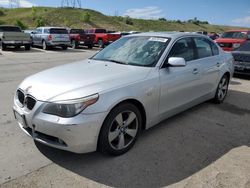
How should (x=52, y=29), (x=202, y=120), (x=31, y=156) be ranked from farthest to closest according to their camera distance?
(x=52, y=29), (x=202, y=120), (x=31, y=156)

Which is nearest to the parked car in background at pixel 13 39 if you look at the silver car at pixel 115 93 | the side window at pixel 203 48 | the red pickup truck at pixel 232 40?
the red pickup truck at pixel 232 40

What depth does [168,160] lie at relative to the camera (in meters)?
3.56

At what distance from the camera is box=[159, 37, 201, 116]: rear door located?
410 centimetres

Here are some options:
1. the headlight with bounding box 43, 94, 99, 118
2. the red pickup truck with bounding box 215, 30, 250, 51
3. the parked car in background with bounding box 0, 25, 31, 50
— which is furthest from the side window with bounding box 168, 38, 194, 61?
the parked car in background with bounding box 0, 25, 31, 50

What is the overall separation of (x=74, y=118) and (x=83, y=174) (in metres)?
0.71

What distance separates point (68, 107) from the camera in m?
3.07

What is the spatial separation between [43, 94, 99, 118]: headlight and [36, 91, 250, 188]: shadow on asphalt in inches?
29.1

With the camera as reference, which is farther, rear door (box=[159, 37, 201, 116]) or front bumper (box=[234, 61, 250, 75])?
front bumper (box=[234, 61, 250, 75])

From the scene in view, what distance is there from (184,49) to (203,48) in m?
0.85

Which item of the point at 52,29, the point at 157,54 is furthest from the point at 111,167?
the point at 52,29

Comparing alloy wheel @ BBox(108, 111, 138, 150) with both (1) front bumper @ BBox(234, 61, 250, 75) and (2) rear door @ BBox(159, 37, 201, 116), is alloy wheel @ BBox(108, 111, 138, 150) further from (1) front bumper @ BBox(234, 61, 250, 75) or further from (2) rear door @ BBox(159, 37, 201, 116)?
(1) front bumper @ BBox(234, 61, 250, 75)

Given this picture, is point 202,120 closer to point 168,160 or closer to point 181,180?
point 168,160

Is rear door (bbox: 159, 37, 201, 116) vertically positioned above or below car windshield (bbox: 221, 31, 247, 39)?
below

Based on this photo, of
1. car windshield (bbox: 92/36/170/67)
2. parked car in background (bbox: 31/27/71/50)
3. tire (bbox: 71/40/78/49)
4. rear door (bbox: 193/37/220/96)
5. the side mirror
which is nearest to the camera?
the side mirror
